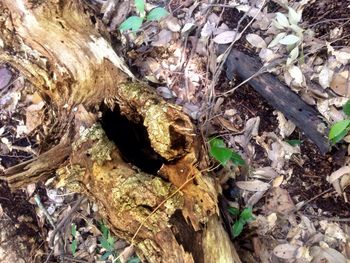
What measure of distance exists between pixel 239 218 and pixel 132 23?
1.17 metres

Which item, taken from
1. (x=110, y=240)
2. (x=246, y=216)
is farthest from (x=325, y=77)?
(x=110, y=240)

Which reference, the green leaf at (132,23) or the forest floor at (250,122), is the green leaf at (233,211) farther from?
the green leaf at (132,23)

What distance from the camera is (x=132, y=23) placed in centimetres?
243

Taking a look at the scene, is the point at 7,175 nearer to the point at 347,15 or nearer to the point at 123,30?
the point at 123,30

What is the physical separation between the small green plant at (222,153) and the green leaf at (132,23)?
0.77 meters

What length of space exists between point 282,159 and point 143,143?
2.21 feet

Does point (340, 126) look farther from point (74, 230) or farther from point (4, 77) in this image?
point (4, 77)

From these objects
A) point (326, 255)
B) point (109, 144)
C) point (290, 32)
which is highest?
point (109, 144)

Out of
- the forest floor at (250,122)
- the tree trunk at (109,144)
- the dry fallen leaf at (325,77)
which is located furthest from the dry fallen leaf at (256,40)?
the tree trunk at (109,144)

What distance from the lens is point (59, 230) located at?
2494mm

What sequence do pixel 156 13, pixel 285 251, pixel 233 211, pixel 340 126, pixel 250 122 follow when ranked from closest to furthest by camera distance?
pixel 340 126
pixel 285 251
pixel 233 211
pixel 250 122
pixel 156 13

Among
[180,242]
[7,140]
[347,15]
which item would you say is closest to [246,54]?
[347,15]

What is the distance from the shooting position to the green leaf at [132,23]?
2.42m

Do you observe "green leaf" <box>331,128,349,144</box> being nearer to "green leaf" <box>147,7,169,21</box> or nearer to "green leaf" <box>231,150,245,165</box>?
"green leaf" <box>231,150,245,165</box>
